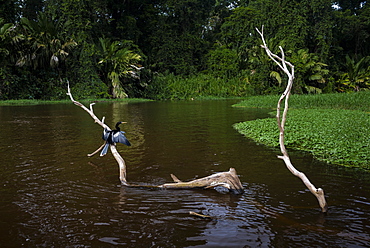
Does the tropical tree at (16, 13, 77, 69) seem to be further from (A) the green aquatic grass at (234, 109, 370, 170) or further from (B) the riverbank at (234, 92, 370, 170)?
(A) the green aquatic grass at (234, 109, 370, 170)

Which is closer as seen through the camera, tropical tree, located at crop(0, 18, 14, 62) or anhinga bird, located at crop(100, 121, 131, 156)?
anhinga bird, located at crop(100, 121, 131, 156)

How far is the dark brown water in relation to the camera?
151 inches

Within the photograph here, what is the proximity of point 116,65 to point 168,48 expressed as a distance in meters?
10.6

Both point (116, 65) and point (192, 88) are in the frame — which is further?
point (192, 88)

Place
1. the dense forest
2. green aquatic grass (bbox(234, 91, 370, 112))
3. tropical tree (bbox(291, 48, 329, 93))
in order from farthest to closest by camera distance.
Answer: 1. tropical tree (bbox(291, 48, 329, 93))
2. the dense forest
3. green aquatic grass (bbox(234, 91, 370, 112))

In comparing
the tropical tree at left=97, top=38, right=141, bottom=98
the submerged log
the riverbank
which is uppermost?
the tropical tree at left=97, top=38, right=141, bottom=98

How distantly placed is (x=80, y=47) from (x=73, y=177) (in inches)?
1226

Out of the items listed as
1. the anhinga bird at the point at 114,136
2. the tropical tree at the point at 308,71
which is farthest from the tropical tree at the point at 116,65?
the anhinga bird at the point at 114,136

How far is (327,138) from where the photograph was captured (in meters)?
8.40

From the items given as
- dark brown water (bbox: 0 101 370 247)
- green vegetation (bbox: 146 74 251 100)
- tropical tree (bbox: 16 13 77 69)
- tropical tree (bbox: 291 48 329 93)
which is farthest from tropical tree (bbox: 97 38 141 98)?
dark brown water (bbox: 0 101 370 247)

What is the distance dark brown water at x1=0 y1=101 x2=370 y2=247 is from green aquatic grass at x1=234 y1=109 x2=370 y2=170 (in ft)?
1.66

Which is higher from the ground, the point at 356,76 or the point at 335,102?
the point at 356,76

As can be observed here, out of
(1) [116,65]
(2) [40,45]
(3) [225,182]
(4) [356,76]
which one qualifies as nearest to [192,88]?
(1) [116,65]

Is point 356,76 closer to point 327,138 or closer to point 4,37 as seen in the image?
point 327,138
